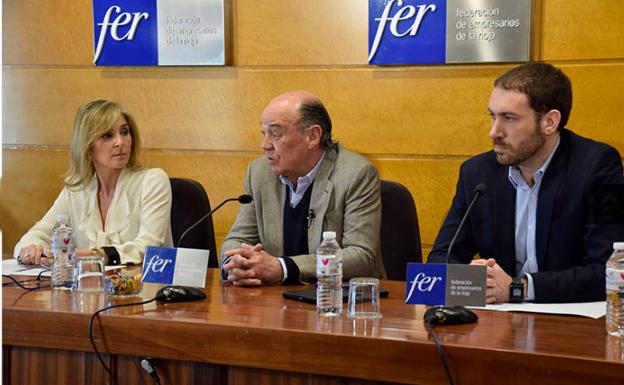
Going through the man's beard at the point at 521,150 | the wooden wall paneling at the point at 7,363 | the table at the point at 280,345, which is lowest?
the wooden wall paneling at the point at 7,363

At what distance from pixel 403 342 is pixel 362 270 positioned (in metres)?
1.10

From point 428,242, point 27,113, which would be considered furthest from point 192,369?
point 27,113

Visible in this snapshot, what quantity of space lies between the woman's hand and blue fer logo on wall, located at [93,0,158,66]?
1.71 meters

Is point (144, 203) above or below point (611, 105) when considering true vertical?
below

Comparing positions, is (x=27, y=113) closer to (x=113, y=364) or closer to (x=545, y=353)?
(x=113, y=364)

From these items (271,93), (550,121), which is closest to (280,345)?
(550,121)

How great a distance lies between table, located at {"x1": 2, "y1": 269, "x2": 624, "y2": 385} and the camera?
5.35 ft

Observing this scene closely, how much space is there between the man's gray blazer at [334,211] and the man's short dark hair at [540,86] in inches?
24.7

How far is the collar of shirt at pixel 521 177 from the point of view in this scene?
2611 mm

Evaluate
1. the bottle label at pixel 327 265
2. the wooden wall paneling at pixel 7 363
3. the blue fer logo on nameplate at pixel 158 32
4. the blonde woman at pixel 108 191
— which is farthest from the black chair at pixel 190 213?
the bottle label at pixel 327 265

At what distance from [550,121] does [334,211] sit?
81cm

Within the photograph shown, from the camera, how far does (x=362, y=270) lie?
9.21 feet

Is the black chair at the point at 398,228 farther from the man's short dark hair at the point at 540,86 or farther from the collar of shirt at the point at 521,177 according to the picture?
the man's short dark hair at the point at 540,86

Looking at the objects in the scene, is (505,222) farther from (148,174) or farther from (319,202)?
(148,174)
